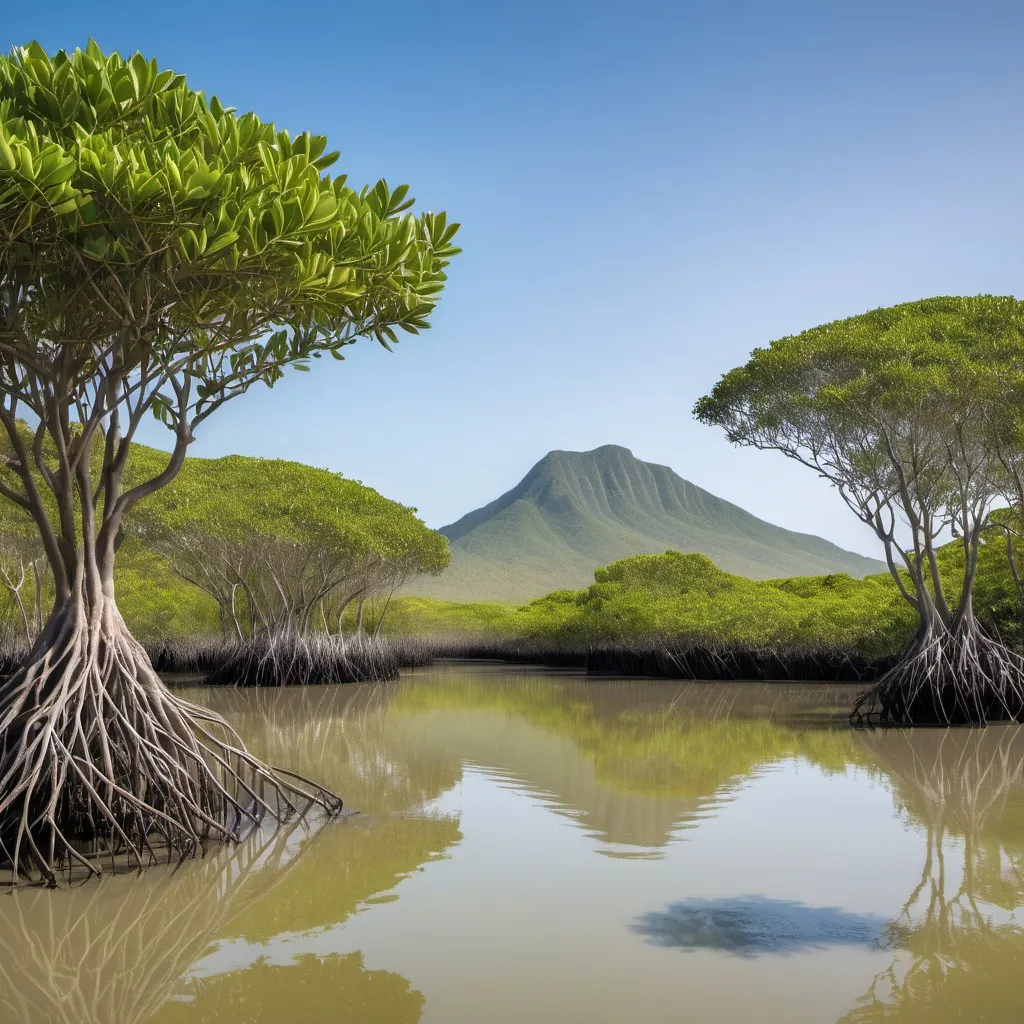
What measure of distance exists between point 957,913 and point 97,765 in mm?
5629

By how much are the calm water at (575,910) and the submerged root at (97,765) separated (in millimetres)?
431

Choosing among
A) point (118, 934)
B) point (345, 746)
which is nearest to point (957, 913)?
point (118, 934)

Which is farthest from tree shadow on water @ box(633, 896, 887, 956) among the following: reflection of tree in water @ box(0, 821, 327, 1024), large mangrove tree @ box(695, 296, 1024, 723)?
large mangrove tree @ box(695, 296, 1024, 723)

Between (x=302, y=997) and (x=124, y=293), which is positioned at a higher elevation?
(x=124, y=293)

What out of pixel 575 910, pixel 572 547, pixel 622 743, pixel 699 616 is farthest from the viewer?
pixel 572 547

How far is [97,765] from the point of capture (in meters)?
6.64

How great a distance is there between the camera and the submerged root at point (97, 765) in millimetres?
6176

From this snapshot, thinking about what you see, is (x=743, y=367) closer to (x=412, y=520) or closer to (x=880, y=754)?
(x=880, y=754)

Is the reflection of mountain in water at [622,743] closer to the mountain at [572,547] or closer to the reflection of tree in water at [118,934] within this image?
the reflection of tree in water at [118,934]

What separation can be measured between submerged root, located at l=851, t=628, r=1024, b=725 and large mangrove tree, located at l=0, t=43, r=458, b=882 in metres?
11.3

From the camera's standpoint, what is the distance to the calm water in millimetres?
4152

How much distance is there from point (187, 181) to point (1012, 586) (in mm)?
20564

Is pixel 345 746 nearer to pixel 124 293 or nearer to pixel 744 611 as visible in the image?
pixel 124 293

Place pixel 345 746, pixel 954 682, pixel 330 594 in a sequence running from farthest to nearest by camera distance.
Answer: pixel 330 594
pixel 954 682
pixel 345 746
